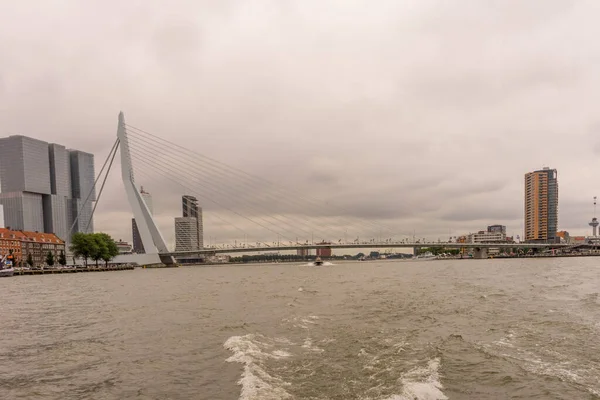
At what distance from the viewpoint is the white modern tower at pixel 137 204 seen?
87750mm

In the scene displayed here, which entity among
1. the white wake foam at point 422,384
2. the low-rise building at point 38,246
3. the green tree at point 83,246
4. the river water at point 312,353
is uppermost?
the white wake foam at point 422,384

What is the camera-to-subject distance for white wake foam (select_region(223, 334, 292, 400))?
880 centimetres

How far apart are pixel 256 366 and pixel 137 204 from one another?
84911 mm

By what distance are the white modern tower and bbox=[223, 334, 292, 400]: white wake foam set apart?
81497 mm

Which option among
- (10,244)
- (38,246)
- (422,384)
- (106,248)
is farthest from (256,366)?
(38,246)

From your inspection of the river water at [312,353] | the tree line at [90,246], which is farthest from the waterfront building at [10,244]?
the river water at [312,353]

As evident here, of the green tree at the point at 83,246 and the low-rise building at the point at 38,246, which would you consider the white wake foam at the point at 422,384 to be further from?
the low-rise building at the point at 38,246

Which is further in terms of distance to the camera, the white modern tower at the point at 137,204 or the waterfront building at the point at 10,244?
the waterfront building at the point at 10,244

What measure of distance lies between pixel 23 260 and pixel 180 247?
180 ft

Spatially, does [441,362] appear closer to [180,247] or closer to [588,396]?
[588,396]

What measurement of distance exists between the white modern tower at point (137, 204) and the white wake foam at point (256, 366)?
81497 millimetres

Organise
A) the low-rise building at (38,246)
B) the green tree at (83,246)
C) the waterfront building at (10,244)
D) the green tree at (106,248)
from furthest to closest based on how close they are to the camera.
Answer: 1. the low-rise building at (38,246)
2. the waterfront building at (10,244)
3. the green tree at (106,248)
4. the green tree at (83,246)

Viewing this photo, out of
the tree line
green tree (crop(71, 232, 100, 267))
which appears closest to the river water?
green tree (crop(71, 232, 100, 267))

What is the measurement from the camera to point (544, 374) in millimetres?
9758
